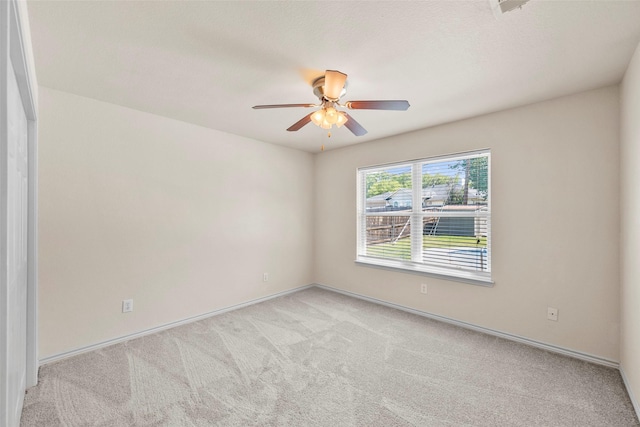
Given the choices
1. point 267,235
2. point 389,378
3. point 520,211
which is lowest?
point 389,378

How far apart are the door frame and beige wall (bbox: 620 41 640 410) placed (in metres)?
3.32

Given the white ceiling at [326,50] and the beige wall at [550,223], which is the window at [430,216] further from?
the white ceiling at [326,50]

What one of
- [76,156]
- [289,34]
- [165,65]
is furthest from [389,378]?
[76,156]

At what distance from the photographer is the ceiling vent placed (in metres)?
1.43

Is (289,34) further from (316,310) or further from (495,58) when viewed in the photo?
(316,310)

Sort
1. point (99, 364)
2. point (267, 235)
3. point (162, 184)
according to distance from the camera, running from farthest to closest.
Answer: point (267, 235), point (162, 184), point (99, 364)

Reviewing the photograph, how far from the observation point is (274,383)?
2133mm

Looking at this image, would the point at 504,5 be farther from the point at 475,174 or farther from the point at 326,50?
the point at 475,174

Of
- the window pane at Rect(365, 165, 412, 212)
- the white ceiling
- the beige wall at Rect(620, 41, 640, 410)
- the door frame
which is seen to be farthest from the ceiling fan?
the window pane at Rect(365, 165, 412, 212)

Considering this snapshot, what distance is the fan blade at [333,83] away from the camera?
1934 millimetres

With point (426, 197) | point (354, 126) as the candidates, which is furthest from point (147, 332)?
point (426, 197)

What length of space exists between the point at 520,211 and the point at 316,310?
8.58 feet

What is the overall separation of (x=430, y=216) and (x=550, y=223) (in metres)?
1.22

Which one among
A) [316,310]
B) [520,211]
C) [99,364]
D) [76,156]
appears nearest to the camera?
[99,364]
